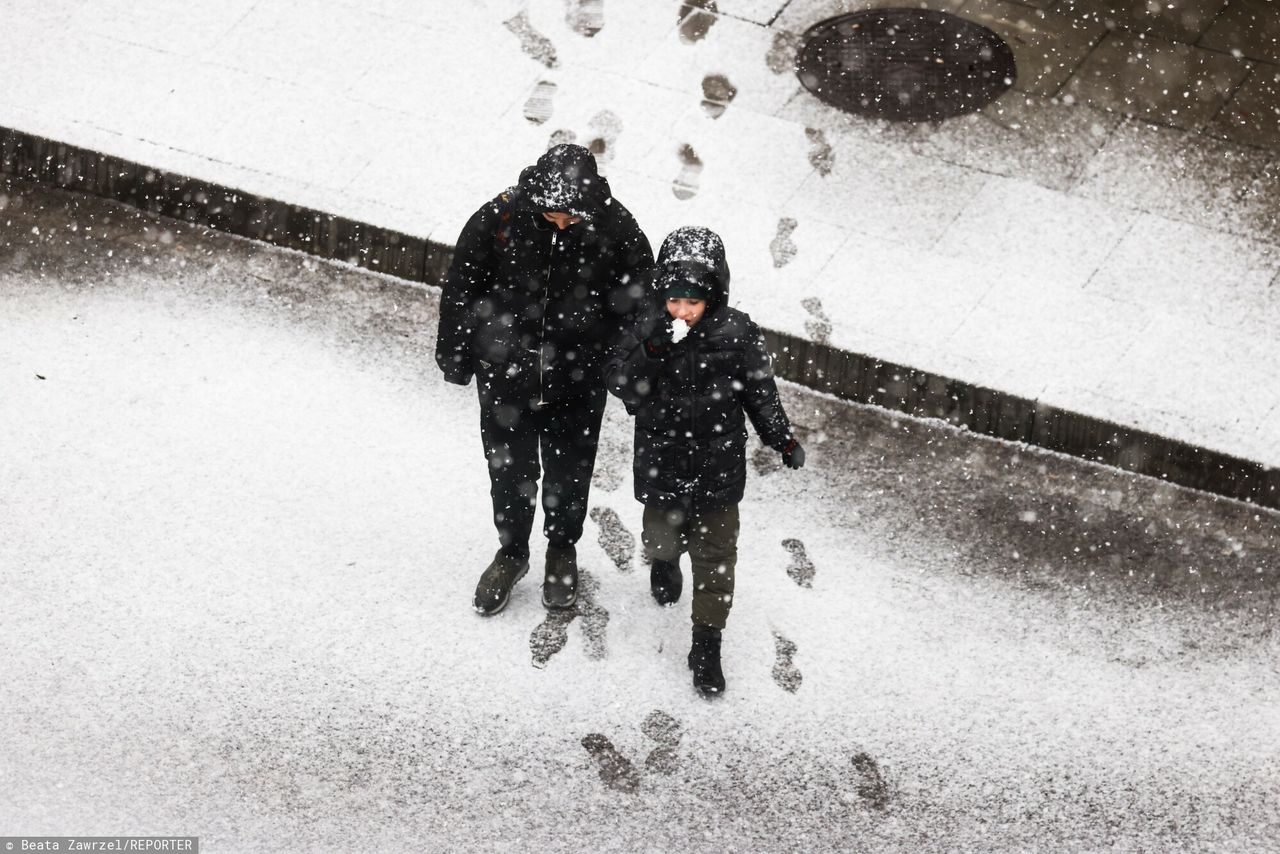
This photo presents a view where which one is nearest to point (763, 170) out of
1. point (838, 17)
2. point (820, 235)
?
point (820, 235)

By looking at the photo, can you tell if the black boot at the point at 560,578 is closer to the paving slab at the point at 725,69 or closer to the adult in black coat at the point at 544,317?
the adult in black coat at the point at 544,317

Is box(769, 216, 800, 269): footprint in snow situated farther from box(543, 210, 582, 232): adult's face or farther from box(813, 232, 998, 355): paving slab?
box(543, 210, 582, 232): adult's face

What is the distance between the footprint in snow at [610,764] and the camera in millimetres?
4742

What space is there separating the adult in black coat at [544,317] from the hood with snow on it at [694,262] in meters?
0.17

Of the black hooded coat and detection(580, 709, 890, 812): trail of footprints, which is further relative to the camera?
detection(580, 709, 890, 812): trail of footprints

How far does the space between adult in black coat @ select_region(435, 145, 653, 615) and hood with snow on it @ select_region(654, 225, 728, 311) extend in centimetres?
17

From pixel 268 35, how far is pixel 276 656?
3.68m

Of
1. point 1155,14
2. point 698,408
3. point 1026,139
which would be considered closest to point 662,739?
point 698,408

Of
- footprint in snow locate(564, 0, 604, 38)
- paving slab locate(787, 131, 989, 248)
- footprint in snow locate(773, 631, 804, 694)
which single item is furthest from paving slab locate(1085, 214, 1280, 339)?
footprint in snow locate(564, 0, 604, 38)

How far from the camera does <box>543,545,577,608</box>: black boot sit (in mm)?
5277

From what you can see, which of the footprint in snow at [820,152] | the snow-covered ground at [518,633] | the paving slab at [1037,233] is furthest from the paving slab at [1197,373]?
the footprint in snow at [820,152]

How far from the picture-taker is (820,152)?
722cm

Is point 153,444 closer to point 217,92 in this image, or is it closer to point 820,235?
point 217,92

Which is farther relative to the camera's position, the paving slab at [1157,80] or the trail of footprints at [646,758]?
the paving slab at [1157,80]
